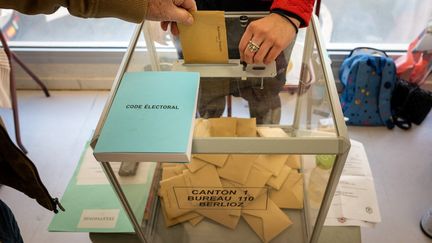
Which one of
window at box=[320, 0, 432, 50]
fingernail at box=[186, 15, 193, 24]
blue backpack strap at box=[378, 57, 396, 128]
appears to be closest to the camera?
fingernail at box=[186, 15, 193, 24]

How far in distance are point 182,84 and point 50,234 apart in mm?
1113

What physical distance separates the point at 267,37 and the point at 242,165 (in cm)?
31

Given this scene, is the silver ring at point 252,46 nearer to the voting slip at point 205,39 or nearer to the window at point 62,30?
the voting slip at point 205,39

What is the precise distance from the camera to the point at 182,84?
73 cm

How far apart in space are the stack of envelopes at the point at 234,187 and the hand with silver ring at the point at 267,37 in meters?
0.16

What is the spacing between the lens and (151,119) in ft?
2.09

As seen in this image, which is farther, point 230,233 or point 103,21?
point 103,21

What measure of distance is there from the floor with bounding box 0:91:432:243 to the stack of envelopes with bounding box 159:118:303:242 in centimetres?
64

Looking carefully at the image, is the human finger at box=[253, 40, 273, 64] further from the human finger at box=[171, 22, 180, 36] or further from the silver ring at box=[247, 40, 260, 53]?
the human finger at box=[171, 22, 180, 36]

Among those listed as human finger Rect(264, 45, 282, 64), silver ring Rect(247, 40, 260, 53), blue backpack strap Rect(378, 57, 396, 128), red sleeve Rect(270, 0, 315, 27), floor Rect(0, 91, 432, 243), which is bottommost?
floor Rect(0, 91, 432, 243)

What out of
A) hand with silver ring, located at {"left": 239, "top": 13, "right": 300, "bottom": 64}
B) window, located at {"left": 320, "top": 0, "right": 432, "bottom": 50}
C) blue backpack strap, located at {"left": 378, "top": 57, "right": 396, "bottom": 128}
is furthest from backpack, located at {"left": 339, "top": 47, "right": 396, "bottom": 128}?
hand with silver ring, located at {"left": 239, "top": 13, "right": 300, "bottom": 64}

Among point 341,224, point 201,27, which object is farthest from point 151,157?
point 341,224

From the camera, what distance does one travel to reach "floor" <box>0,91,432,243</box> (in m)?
1.44

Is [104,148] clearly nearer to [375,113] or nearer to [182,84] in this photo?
[182,84]
